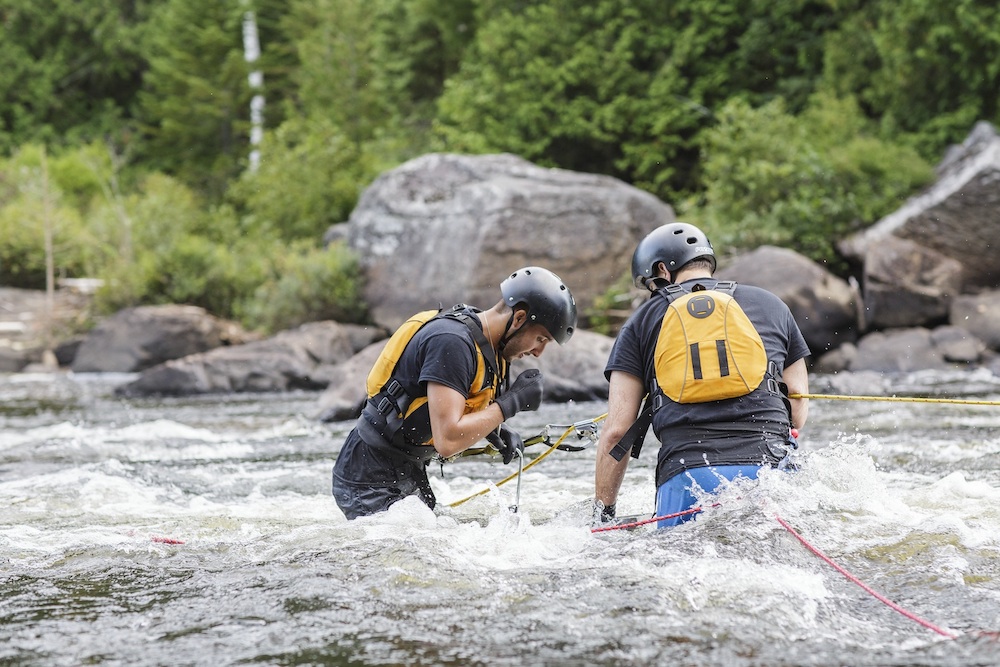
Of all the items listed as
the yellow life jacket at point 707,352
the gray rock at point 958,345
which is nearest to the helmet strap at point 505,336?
the yellow life jacket at point 707,352

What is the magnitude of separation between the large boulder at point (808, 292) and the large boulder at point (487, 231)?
Answer: 2.79 meters

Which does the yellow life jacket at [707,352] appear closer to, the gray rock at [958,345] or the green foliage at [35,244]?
the gray rock at [958,345]

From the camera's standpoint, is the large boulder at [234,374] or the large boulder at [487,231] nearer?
the large boulder at [234,374]

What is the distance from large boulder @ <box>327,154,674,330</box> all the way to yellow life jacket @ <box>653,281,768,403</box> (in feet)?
42.4

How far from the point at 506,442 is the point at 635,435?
82 cm

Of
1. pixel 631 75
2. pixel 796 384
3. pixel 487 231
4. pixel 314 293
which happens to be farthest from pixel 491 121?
pixel 796 384

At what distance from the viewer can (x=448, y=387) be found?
4.83 meters

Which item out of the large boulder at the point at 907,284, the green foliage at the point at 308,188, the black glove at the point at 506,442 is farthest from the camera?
the green foliage at the point at 308,188

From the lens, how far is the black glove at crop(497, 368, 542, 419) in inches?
197

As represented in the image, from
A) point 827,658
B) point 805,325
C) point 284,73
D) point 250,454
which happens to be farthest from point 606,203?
point 284,73


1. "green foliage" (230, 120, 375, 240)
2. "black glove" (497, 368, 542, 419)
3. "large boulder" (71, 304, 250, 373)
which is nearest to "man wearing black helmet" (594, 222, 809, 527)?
"black glove" (497, 368, 542, 419)

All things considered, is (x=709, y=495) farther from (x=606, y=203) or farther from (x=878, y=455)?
(x=606, y=203)

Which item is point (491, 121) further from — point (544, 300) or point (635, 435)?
point (635, 435)

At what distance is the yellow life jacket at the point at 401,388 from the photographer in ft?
16.6
